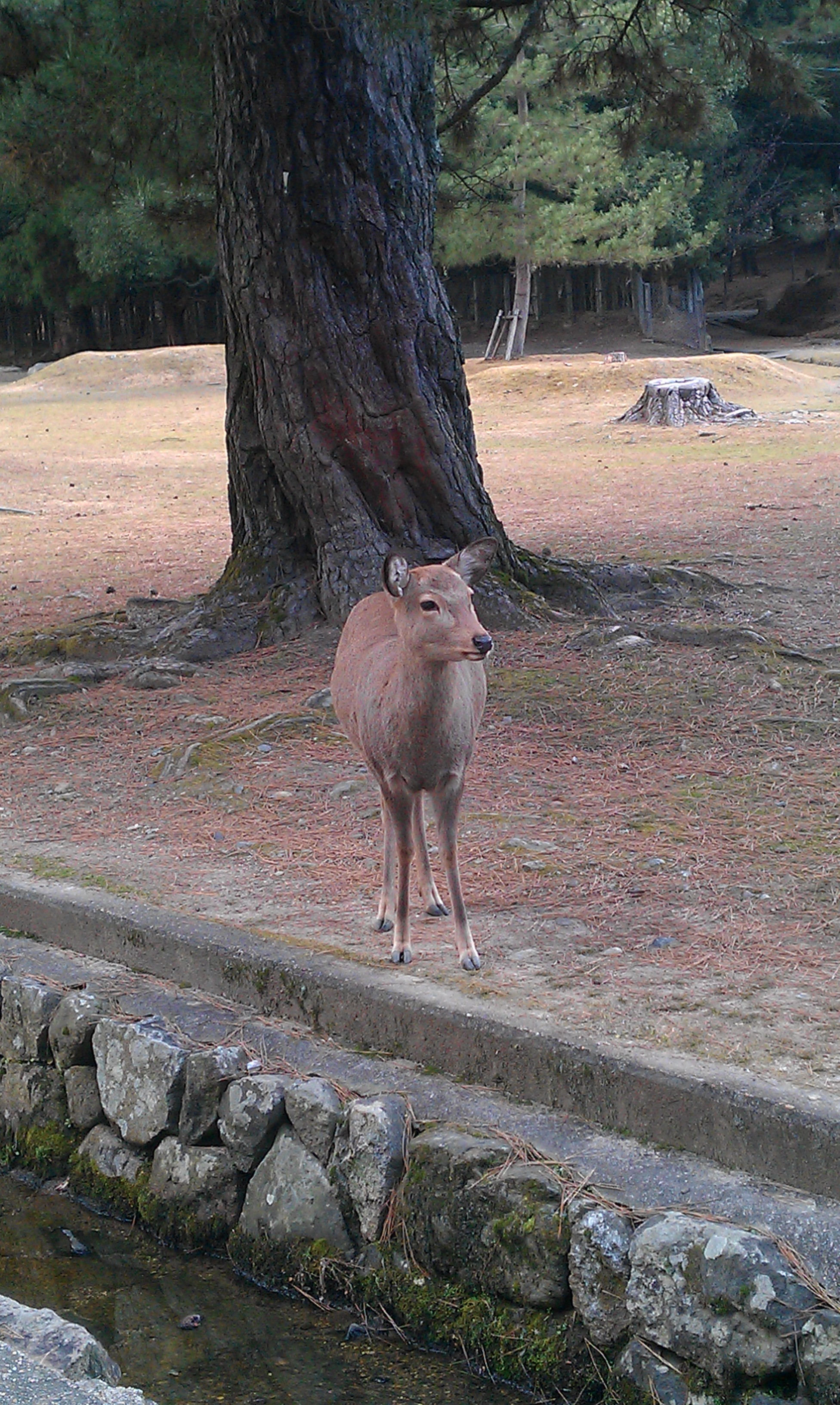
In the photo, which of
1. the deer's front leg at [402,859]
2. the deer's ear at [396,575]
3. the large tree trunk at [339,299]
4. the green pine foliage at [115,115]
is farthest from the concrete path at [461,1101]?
the green pine foliage at [115,115]

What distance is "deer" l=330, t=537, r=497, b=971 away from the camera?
13.6ft

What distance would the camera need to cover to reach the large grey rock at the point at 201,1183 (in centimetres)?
412

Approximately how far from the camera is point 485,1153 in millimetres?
3650

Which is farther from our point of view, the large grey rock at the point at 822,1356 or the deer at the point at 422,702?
the deer at the point at 422,702

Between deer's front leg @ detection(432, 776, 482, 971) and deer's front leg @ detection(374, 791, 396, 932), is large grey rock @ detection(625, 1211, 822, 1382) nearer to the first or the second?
deer's front leg @ detection(432, 776, 482, 971)

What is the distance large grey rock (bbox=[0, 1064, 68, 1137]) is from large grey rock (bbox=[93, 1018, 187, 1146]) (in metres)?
0.25

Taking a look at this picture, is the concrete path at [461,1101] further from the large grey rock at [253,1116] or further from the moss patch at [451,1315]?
the moss patch at [451,1315]

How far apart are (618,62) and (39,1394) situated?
9.69m

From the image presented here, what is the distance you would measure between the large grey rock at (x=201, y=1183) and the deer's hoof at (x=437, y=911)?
3.85 ft

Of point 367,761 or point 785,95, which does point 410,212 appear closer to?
point 785,95

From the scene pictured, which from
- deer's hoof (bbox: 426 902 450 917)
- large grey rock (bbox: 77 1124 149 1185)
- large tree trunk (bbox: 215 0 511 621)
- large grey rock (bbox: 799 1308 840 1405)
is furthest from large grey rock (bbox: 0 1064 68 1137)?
large tree trunk (bbox: 215 0 511 621)

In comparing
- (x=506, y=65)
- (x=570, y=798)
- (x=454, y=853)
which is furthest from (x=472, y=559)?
(x=506, y=65)

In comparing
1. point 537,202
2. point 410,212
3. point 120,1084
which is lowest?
point 120,1084

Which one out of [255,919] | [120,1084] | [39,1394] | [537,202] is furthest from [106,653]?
[537,202]
